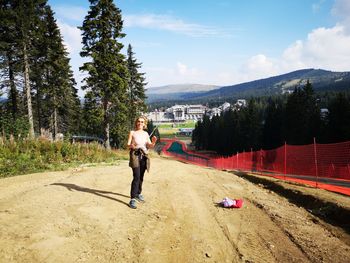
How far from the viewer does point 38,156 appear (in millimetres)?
15305

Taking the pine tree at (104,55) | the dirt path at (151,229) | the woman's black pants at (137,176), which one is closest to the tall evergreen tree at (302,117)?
the pine tree at (104,55)

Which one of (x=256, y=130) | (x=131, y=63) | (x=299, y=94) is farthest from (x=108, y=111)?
(x=256, y=130)

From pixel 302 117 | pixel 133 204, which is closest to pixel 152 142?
pixel 133 204

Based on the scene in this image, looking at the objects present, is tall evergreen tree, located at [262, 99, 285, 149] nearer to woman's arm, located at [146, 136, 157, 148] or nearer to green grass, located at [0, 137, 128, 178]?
green grass, located at [0, 137, 128, 178]

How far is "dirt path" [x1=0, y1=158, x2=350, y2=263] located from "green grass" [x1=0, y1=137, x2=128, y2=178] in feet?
13.5

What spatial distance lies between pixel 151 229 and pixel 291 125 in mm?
60388

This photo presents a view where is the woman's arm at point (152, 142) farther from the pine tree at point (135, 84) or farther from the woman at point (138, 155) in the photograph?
the pine tree at point (135, 84)

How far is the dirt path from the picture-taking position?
505 cm

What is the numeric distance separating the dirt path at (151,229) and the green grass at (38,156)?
411 cm

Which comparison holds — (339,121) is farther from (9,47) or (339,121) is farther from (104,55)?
(9,47)

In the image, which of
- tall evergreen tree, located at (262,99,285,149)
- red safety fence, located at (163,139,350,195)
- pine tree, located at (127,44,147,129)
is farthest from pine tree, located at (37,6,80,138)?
tall evergreen tree, located at (262,99,285,149)

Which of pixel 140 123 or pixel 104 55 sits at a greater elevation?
pixel 104 55

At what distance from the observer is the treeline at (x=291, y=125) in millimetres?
50669

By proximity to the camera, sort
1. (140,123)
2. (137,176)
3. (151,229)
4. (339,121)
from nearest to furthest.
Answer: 1. (151,229)
2. (137,176)
3. (140,123)
4. (339,121)
